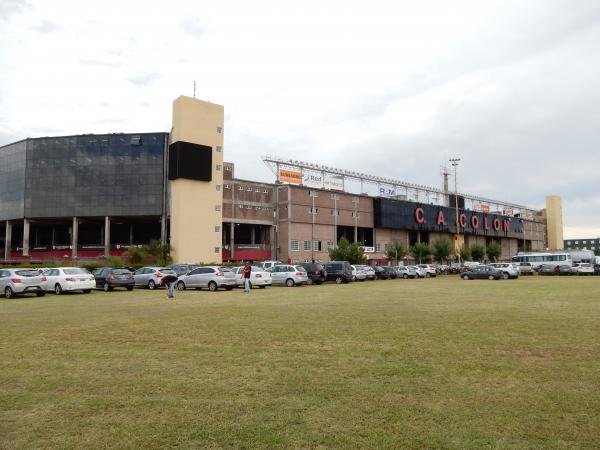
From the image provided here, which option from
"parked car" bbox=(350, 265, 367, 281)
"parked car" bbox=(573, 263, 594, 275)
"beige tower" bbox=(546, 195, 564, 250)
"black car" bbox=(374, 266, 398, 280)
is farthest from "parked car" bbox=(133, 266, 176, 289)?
"beige tower" bbox=(546, 195, 564, 250)

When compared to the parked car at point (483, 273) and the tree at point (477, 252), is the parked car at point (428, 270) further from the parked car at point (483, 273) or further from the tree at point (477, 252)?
the tree at point (477, 252)

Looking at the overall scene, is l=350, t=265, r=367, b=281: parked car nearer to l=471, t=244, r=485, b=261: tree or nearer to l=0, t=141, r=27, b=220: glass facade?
l=0, t=141, r=27, b=220: glass facade

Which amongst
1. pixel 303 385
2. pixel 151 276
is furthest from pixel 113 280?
pixel 303 385

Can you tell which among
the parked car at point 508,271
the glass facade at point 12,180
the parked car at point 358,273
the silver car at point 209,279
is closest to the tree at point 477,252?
the parked car at point 508,271

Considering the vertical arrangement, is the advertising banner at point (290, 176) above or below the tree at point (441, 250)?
above

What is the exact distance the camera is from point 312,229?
76.7 m

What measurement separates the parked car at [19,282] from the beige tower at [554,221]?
490 feet

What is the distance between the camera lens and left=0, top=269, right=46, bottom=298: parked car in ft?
84.3

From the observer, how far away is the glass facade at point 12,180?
73000 millimetres

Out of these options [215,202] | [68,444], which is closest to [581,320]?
[68,444]

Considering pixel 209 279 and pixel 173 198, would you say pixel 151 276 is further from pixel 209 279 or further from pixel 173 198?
pixel 173 198

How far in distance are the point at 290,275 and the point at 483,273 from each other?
2243 centimetres

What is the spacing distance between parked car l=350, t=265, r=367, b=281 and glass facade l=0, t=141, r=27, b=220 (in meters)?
53.1

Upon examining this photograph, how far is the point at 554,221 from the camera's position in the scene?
14738cm
